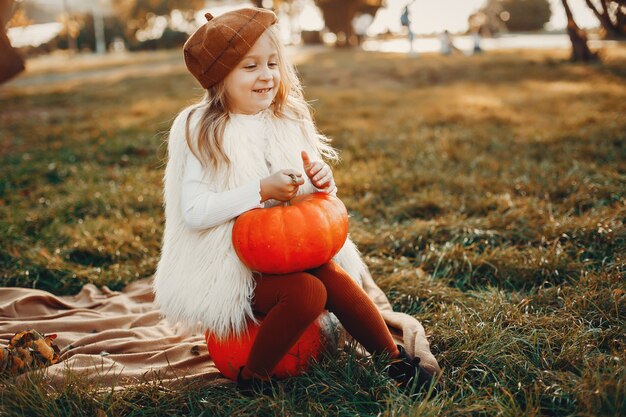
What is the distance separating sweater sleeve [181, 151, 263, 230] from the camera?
235 centimetres

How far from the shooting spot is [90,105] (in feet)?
34.6

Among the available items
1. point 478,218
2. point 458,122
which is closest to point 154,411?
point 478,218

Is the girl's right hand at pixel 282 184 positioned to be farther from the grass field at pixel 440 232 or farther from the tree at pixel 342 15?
the tree at pixel 342 15

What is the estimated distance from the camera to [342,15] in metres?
26.4

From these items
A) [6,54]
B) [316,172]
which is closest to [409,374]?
[316,172]

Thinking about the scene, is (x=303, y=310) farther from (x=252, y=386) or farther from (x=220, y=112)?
(x=220, y=112)

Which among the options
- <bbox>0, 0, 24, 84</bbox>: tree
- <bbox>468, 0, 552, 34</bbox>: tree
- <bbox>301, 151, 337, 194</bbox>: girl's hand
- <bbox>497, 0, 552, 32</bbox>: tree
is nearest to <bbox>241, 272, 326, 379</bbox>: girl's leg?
<bbox>301, 151, 337, 194</bbox>: girl's hand

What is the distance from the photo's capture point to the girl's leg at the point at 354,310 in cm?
237

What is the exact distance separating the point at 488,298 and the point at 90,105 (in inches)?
381

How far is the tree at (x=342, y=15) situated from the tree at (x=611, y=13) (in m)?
22.5

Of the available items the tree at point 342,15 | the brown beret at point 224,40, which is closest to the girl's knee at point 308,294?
the brown beret at point 224,40

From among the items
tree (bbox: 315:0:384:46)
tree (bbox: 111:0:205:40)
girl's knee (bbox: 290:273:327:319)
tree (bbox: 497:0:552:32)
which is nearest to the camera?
girl's knee (bbox: 290:273:327:319)

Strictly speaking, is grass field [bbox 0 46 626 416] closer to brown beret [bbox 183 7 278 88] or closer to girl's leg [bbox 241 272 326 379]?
girl's leg [bbox 241 272 326 379]

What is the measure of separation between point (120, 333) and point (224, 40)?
1.81 m
